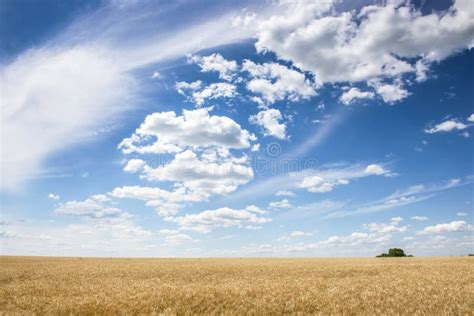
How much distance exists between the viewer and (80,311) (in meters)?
12.6

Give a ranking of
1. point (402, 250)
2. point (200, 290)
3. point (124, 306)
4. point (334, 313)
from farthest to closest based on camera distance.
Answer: point (402, 250) < point (200, 290) < point (124, 306) < point (334, 313)

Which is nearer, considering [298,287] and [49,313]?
[49,313]

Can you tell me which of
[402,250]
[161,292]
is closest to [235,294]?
[161,292]

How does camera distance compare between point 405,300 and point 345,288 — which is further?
point 345,288

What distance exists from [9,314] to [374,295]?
13.4 meters

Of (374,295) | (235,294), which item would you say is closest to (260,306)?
(235,294)

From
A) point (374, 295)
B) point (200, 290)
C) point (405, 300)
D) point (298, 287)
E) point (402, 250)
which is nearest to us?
point (405, 300)

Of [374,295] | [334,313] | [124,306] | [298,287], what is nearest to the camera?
[334,313]

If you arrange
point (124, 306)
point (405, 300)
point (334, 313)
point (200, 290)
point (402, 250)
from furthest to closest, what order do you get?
point (402, 250)
point (200, 290)
point (405, 300)
point (124, 306)
point (334, 313)

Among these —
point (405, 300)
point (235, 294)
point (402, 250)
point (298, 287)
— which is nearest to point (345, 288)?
point (298, 287)

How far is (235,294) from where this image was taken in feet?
52.3

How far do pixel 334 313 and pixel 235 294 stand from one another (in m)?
5.02

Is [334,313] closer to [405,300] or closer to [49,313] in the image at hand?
[405,300]

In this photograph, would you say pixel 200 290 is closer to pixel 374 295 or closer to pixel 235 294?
pixel 235 294
